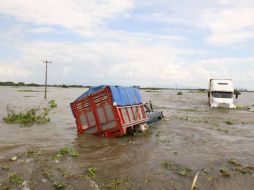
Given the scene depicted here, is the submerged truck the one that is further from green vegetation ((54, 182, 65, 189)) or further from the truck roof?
green vegetation ((54, 182, 65, 189))

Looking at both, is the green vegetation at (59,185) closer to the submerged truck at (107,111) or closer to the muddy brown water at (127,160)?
the muddy brown water at (127,160)

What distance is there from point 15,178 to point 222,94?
31465 millimetres

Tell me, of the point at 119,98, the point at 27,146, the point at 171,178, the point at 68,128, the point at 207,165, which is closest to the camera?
the point at 171,178

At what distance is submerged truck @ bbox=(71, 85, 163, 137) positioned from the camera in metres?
13.7

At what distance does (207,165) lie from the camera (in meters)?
10.2

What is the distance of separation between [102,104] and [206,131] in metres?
7.59

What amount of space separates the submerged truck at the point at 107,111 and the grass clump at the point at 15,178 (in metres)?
6.17

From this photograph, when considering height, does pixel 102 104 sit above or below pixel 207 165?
above

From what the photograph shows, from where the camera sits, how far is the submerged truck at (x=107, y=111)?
540 inches

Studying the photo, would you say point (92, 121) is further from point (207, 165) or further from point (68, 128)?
point (207, 165)

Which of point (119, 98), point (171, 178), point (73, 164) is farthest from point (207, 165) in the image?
point (119, 98)

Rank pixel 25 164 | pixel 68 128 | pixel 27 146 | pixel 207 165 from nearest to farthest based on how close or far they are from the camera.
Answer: pixel 25 164 < pixel 207 165 < pixel 27 146 < pixel 68 128

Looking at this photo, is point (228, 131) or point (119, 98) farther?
point (228, 131)

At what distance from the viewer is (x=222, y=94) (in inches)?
1410
